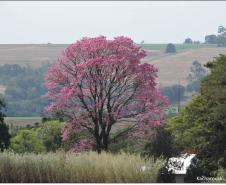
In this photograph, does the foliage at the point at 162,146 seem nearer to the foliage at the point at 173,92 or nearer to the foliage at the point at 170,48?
the foliage at the point at 173,92

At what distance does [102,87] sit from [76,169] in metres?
16.8

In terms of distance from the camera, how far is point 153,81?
31.5m

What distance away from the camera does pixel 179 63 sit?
121 metres

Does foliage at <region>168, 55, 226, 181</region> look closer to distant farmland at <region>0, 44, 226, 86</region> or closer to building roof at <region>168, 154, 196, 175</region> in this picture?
building roof at <region>168, 154, 196, 175</region>

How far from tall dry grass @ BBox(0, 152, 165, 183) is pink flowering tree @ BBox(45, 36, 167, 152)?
15250mm

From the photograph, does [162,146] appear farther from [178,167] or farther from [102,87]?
[102,87]

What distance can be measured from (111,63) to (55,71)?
3001mm

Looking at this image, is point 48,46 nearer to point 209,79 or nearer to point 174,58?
point 174,58

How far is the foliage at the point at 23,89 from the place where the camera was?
291ft

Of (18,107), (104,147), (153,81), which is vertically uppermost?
(153,81)

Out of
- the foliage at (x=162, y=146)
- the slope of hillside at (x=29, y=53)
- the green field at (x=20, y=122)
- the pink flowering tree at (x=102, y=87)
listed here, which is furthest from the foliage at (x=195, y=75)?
the foliage at (x=162, y=146)

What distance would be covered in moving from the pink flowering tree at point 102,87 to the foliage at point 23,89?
49.1 m

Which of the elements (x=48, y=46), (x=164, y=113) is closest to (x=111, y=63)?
(x=164, y=113)

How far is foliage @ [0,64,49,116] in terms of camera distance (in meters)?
88.8
